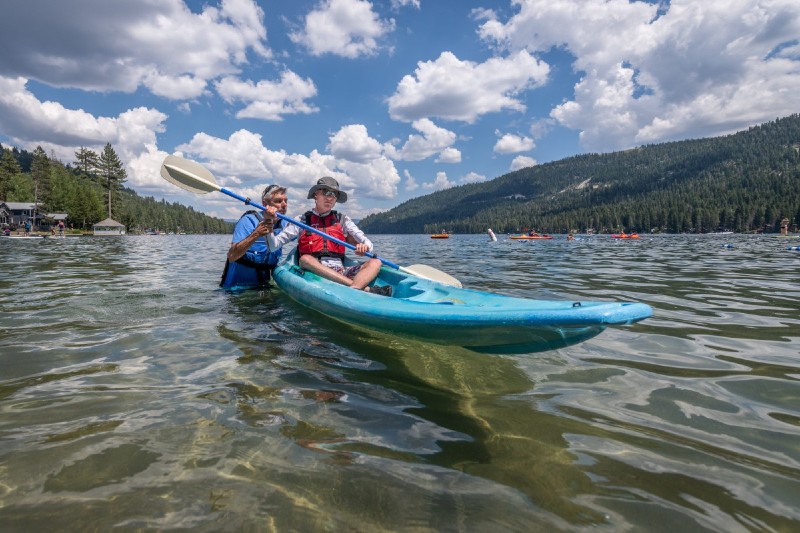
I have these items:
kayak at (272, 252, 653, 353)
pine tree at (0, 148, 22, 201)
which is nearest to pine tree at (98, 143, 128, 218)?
pine tree at (0, 148, 22, 201)

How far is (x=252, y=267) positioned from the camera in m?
8.80

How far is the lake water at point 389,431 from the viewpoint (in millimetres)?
1976

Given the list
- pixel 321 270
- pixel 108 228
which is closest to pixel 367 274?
pixel 321 270

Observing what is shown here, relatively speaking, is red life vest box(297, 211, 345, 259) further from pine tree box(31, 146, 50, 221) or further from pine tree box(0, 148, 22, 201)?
pine tree box(0, 148, 22, 201)

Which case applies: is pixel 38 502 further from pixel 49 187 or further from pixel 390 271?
pixel 49 187

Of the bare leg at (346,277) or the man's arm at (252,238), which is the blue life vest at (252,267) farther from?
the bare leg at (346,277)

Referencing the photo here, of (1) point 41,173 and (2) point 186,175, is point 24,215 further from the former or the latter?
(2) point 186,175

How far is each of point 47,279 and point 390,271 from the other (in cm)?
929

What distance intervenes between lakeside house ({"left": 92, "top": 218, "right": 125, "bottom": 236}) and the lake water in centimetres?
7529

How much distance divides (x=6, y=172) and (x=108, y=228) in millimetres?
29676

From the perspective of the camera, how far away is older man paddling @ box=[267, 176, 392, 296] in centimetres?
689

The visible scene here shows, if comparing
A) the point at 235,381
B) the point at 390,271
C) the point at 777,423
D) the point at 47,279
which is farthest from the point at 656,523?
the point at 47,279

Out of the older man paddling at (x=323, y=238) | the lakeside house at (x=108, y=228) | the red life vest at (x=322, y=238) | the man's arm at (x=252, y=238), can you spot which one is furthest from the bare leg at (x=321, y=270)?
the lakeside house at (x=108, y=228)

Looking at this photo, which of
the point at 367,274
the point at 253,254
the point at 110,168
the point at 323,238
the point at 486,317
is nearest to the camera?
the point at 486,317
